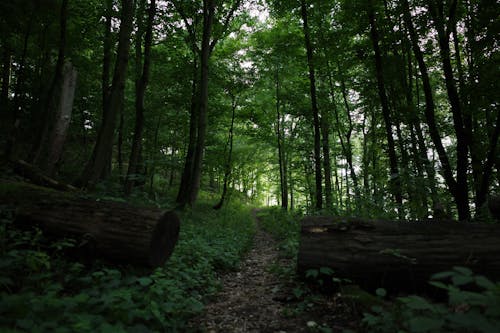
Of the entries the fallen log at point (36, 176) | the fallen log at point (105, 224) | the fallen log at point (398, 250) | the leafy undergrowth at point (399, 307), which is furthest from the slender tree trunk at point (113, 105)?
the fallen log at point (398, 250)

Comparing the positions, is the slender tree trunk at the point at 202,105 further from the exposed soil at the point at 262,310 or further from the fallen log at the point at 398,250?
the fallen log at the point at 398,250

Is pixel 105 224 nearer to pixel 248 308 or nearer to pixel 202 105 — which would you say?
pixel 248 308

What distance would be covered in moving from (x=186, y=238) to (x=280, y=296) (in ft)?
10.9

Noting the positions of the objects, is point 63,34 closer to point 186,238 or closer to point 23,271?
point 186,238

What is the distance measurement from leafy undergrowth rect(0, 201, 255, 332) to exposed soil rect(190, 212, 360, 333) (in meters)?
0.27

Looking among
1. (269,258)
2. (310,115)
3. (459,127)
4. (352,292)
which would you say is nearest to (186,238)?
(269,258)

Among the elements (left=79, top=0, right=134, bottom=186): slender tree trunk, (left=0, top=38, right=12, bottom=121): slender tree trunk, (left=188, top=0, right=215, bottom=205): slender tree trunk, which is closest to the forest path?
(left=79, top=0, right=134, bottom=186): slender tree trunk

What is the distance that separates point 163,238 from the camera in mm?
4180

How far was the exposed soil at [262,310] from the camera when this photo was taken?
3.46m

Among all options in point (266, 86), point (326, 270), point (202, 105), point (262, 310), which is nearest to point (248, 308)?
point (262, 310)

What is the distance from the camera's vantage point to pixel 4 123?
12.6 m

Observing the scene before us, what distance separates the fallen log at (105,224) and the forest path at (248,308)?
1115 millimetres

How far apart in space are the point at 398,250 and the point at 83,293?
3938 mm

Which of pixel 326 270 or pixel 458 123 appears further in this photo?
pixel 458 123
